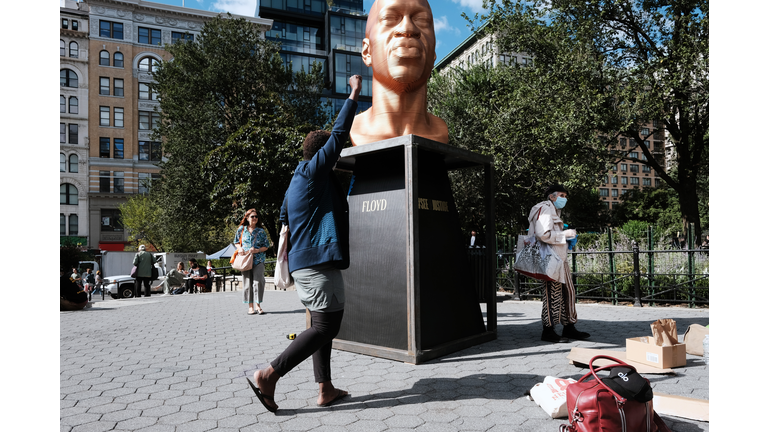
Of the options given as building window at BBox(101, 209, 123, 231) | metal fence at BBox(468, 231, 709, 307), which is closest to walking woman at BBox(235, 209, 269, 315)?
metal fence at BBox(468, 231, 709, 307)

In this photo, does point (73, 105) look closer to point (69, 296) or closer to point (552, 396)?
point (69, 296)

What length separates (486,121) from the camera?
53.7 feet

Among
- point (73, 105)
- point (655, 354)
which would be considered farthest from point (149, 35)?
point (655, 354)

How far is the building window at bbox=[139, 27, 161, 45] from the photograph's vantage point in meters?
46.2

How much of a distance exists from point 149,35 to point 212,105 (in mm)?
30258

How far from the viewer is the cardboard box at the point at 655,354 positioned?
4430 mm

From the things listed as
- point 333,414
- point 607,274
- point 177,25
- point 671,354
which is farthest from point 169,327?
point 177,25

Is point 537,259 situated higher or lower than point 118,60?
lower

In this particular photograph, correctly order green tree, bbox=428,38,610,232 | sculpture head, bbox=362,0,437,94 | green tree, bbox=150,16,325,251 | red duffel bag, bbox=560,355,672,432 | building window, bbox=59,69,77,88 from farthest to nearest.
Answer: building window, bbox=59,69,77,88 < green tree, bbox=150,16,325,251 < green tree, bbox=428,38,610,232 < sculpture head, bbox=362,0,437,94 < red duffel bag, bbox=560,355,672,432

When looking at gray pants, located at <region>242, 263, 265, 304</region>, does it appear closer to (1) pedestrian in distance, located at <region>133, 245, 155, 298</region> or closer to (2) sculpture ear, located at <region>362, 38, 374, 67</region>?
(2) sculpture ear, located at <region>362, 38, 374, 67</region>

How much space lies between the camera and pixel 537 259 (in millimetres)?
5875

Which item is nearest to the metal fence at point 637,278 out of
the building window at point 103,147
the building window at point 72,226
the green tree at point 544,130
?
the green tree at point 544,130

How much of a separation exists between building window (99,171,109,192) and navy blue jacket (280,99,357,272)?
4927 centimetres

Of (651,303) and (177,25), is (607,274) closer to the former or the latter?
(651,303)
